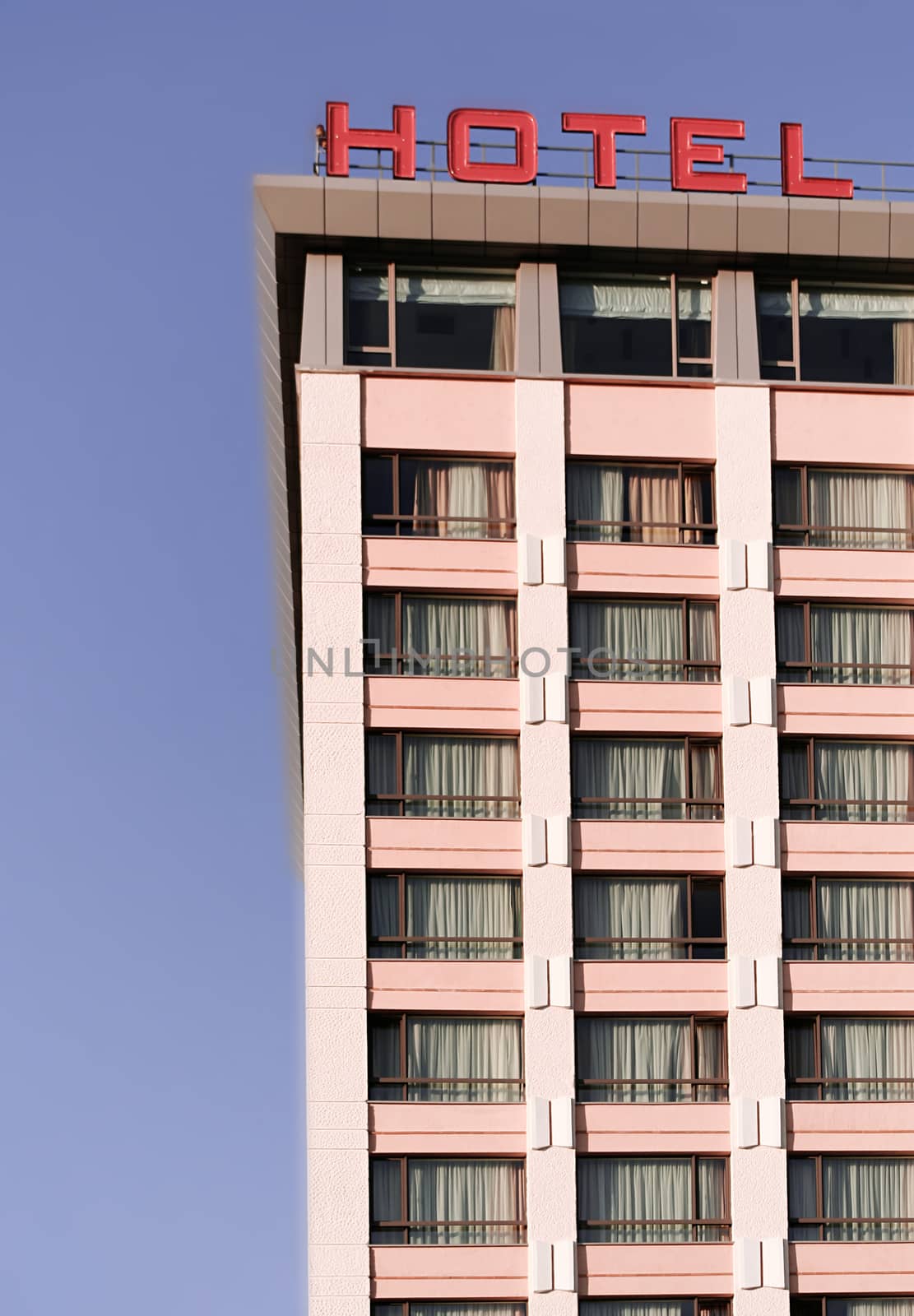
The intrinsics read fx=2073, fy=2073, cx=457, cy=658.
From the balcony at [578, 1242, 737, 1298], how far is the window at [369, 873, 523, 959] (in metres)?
6.56

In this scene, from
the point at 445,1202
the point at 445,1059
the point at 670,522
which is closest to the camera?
the point at 445,1202

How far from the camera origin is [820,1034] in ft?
148

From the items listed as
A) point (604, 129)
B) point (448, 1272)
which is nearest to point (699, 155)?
point (604, 129)

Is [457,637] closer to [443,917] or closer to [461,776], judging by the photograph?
[461,776]

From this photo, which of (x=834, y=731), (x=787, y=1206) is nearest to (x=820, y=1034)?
(x=787, y=1206)

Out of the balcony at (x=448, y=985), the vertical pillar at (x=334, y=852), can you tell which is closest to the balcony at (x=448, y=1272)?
the vertical pillar at (x=334, y=852)

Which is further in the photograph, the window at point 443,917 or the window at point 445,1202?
the window at point 443,917

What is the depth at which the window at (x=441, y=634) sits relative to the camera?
46.2m

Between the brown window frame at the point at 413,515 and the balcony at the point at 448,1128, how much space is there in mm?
12410

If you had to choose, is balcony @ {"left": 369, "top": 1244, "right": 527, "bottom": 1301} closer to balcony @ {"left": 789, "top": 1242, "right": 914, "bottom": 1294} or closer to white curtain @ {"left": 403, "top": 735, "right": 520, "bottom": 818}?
balcony @ {"left": 789, "top": 1242, "right": 914, "bottom": 1294}

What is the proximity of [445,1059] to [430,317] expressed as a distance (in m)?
16.8

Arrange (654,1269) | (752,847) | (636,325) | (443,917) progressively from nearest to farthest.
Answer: (654,1269)
(443,917)
(752,847)
(636,325)

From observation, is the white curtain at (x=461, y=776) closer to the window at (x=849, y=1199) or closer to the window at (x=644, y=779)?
the window at (x=644, y=779)

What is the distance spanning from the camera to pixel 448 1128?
144 ft
